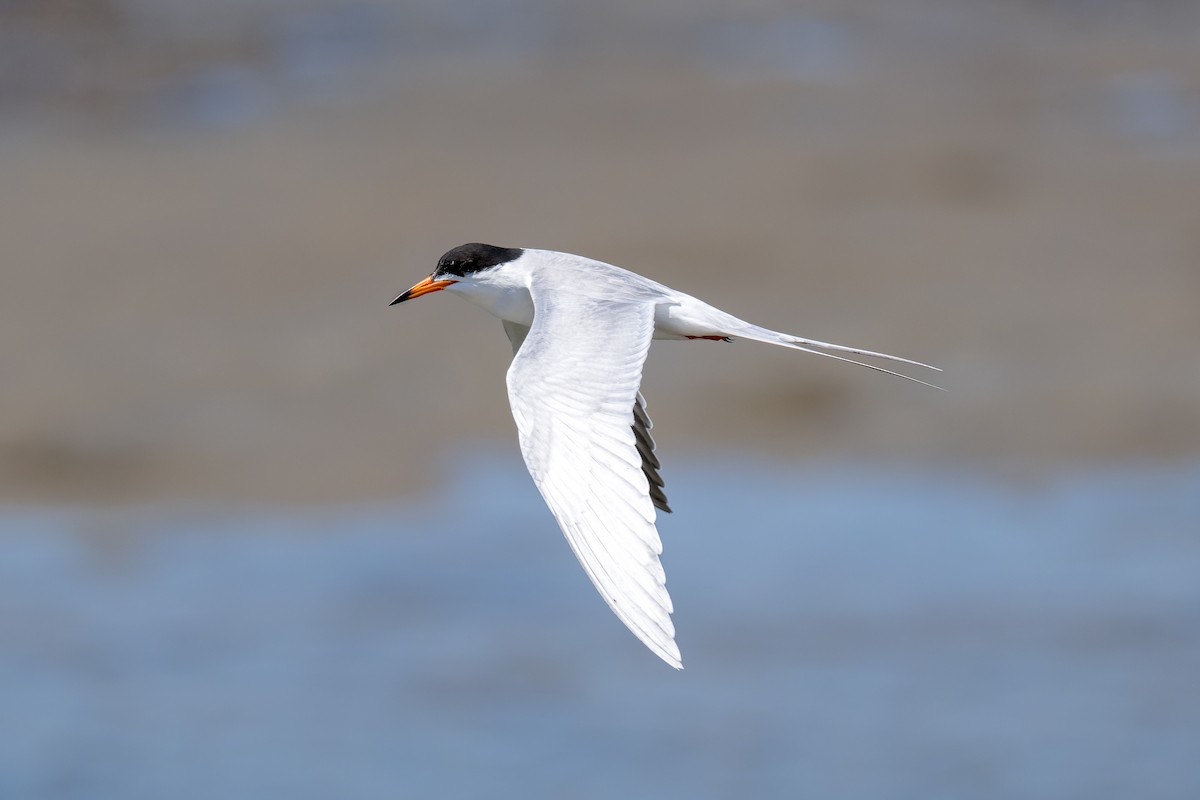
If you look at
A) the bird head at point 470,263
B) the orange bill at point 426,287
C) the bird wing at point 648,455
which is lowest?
the bird wing at point 648,455

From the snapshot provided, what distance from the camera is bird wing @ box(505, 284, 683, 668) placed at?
5129 millimetres

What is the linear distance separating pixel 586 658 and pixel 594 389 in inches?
422

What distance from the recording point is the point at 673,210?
25219 mm

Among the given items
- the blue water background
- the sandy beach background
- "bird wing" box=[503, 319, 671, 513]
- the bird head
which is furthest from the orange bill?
the sandy beach background

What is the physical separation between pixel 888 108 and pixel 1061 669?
1370 cm

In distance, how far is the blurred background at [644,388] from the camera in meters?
15.6

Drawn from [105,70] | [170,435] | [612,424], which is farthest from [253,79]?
[612,424]

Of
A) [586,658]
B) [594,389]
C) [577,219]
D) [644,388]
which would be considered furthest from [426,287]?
[577,219]

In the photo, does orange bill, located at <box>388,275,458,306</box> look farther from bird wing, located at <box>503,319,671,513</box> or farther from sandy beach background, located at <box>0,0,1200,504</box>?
sandy beach background, located at <box>0,0,1200,504</box>

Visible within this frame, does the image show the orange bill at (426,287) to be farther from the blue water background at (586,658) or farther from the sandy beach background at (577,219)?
the sandy beach background at (577,219)

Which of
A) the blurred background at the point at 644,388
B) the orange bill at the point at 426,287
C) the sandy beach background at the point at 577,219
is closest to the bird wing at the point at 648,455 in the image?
the orange bill at the point at 426,287

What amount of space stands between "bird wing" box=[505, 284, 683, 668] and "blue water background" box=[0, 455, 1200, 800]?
27.6 feet

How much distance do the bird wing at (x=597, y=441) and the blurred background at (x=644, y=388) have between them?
28.0ft

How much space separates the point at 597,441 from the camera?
19.0 ft
